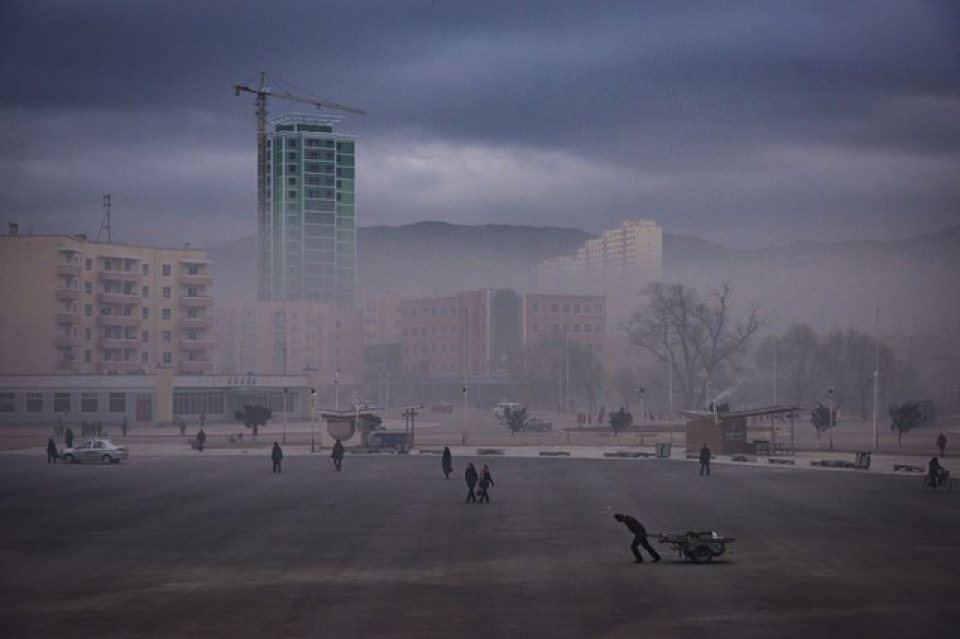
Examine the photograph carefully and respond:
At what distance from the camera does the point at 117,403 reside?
144 meters

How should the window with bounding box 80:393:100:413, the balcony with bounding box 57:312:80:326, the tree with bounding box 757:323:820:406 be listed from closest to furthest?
the window with bounding box 80:393:100:413, the balcony with bounding box 57:312:80:326, the tree with bounding box 757:323:820:406

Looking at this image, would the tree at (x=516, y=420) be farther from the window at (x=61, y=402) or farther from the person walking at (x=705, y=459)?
the window at (x=61, y=402)

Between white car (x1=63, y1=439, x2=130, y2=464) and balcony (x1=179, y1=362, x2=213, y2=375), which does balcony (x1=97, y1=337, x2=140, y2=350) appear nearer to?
balcony (x1=179, y1=362, x2=213, y2=375)

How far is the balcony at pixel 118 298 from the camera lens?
6742 inches

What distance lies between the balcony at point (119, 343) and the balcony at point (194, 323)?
25.5ft

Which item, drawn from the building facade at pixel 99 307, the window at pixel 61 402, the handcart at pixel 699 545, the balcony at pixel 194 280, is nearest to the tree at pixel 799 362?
the balcony at pixel 194 280

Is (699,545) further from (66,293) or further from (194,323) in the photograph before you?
(194,323)

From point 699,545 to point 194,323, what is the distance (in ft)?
511

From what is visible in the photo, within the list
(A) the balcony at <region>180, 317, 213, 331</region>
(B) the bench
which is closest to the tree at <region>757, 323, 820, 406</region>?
(A) the balcony at <region>180, 317, 213, 331</region>

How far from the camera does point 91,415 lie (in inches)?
5591

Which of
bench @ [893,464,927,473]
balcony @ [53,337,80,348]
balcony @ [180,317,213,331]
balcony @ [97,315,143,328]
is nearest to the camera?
bench @ [893,464,927,473]

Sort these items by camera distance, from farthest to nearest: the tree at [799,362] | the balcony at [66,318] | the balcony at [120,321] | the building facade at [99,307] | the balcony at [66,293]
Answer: the tree at [799,362] < the balcony at [120,321] < the balcony at [66,318] < the building facade at [99,307] < the balcony at [66,293]

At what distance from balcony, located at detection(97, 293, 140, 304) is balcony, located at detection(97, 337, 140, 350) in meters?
5.13

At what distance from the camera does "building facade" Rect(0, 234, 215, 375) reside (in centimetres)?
16000
